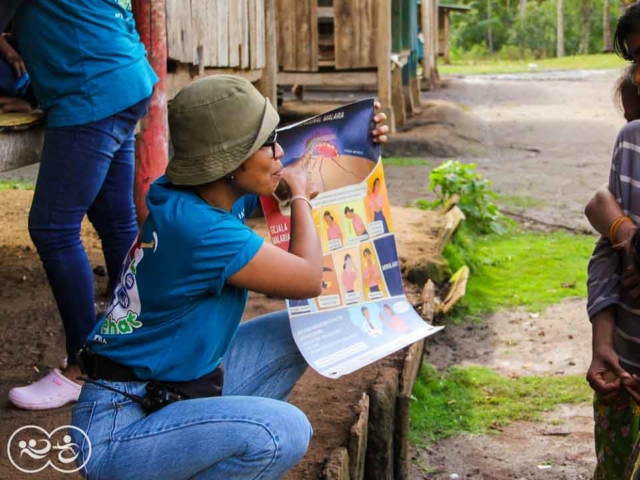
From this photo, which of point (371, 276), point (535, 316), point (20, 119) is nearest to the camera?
point (371, 276)

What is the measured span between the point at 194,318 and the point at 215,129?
0.48m

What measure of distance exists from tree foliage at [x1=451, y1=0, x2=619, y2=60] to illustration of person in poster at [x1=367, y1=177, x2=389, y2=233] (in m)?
45.0

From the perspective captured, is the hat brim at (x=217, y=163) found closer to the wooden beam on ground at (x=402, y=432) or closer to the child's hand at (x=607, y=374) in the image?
the child's hand at (x=607, y=374)

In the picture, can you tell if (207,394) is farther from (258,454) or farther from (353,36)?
(353,36)

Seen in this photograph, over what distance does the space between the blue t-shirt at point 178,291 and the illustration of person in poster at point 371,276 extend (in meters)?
0.82

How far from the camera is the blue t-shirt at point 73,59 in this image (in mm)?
3340

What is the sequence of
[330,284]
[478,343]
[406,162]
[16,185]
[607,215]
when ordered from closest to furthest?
[607,215] < [330,284] < [478,343] < [16,185] < [406,162]

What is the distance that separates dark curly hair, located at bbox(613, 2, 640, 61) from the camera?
8.65 ft

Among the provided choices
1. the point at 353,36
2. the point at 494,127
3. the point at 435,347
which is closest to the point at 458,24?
the point at 494,127

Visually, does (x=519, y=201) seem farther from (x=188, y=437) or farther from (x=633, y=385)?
(x=188, y=437)

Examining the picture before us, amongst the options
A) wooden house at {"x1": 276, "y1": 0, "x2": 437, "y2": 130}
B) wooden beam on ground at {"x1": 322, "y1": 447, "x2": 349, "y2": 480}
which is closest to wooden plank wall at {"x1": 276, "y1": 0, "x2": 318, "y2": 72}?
wooden house at {"x1": 276, "y1": 0, "x2": 437, "y2": 130}

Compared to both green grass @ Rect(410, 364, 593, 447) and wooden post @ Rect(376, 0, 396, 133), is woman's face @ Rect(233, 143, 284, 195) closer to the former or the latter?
green grass @ Rect(410, 364, 593, 447)

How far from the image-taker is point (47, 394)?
3.48m

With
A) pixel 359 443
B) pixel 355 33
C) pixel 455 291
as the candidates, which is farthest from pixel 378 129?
pixel 355 33
